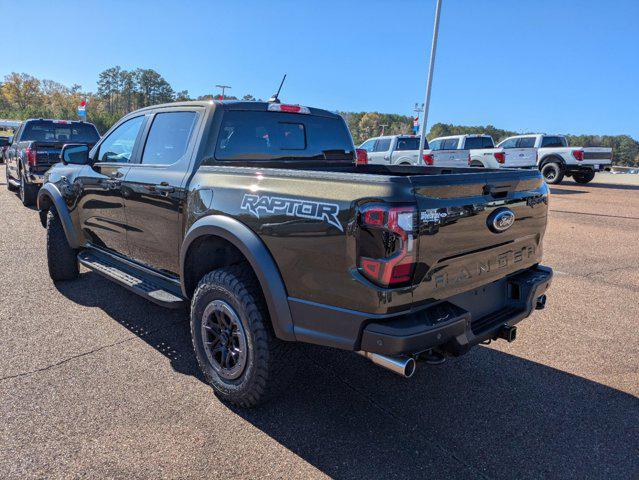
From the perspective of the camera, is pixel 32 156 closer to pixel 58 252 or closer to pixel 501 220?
pixel 58 252

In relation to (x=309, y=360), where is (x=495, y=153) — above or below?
above

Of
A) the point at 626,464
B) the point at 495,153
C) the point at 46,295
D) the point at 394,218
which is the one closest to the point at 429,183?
the point at 394,218

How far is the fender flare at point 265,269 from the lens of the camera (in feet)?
8.21

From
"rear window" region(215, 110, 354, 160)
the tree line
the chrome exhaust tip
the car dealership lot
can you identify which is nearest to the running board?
the car dealership lot

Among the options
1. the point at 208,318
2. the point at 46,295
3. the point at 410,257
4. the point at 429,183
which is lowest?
the point at 46,295

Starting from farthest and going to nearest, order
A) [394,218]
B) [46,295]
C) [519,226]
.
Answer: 1. [46,295]
2. [519,226]
3. [394,218]

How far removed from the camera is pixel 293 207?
8.06ft

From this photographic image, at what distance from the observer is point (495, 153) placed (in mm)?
17281

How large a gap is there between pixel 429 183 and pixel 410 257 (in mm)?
375

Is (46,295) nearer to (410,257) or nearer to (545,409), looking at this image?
(410,257)

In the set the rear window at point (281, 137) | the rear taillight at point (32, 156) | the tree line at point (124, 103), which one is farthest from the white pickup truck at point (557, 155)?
the tree line at point (124, 103)

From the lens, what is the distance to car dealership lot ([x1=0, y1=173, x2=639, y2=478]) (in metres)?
2.44

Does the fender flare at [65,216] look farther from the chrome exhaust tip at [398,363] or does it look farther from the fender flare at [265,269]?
the chrome exhaust tip at [398,363]

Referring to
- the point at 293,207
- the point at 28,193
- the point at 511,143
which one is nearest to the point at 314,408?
the point at 293,207
